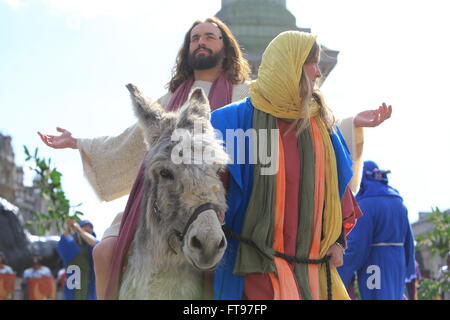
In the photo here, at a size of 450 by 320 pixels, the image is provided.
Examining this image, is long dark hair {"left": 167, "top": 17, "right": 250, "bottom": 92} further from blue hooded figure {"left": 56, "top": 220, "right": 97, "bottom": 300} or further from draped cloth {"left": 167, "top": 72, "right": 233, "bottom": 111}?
blue hooded figure {"left": 56, "top": 220, "right": 97, "bottom": 300}

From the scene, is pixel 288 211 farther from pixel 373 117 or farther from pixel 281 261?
pixel 373 117

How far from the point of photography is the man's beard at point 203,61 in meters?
6.13

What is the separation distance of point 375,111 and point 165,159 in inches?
71.3

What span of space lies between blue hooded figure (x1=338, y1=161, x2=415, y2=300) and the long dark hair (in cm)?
340

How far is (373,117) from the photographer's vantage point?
5684mm

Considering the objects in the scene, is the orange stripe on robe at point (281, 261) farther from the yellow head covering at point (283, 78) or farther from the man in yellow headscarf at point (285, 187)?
the yellow head covering at point (283, 78)

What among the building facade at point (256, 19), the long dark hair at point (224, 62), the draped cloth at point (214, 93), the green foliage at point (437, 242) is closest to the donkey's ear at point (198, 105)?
the draped cloth at point (214, 93)

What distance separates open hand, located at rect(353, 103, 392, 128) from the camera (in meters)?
5.55

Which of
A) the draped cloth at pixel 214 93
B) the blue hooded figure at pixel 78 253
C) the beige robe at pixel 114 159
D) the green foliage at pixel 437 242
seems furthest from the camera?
the green foliage at pixel 437 242

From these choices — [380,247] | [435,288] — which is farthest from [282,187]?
[435,288]

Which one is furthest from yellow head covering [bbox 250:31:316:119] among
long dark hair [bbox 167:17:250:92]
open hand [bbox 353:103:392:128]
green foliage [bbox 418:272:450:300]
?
green foliage [bbox 418:272:450:300]

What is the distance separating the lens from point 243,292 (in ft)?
15.3

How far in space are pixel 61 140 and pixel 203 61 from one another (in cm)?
111

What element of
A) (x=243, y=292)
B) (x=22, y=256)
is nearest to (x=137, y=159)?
(x=243, y=292)
